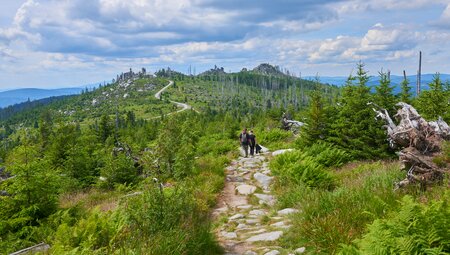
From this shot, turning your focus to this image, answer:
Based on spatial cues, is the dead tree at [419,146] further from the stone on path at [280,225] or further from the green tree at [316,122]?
the green tree at [316,122]

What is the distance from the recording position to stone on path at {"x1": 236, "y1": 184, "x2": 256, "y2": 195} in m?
10.9

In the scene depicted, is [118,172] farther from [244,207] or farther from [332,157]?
[332,157]

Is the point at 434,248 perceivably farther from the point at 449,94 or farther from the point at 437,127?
the point at 449,94

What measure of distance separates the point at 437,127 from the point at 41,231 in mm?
10344

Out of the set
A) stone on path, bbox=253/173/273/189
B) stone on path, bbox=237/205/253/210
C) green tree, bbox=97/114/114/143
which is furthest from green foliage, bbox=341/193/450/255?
green tree, bbox=97/114/114/143

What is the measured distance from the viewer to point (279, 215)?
26.2 ft

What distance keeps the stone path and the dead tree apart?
9.07 feet

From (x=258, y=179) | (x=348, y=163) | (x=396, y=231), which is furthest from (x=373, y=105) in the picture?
(x=396, y=231)

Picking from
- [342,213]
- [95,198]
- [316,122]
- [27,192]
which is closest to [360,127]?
[316,122]

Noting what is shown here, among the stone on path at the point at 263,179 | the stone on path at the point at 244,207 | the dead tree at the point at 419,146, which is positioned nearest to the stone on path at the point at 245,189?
the stone on path at the point at 263,179

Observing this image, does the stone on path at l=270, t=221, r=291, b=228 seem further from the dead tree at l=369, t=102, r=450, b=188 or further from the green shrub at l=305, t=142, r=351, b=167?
the green shrub at l=305, t=142, r=351, b=167

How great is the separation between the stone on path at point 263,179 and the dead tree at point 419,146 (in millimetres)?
4312

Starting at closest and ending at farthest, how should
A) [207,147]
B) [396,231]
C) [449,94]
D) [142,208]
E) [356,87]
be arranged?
[396,231], [142,208], [356,87], [449,94], [207,147]

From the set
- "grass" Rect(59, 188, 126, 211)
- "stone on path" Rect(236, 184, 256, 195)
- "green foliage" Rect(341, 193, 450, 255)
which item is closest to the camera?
"green foliage" Rect(341, 193, 450, 255)
